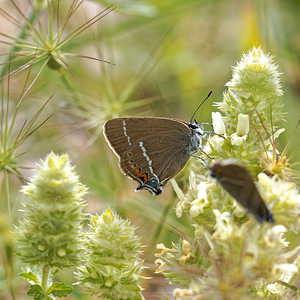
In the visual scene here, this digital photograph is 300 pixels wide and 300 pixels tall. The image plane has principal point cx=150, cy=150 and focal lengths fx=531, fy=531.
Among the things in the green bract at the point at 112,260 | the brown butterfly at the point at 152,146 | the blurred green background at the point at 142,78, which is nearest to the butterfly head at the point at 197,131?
the brown butterfly at the point at 152,146

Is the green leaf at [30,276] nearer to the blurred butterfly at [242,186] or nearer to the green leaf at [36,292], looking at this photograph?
the green leaf at [36,292]

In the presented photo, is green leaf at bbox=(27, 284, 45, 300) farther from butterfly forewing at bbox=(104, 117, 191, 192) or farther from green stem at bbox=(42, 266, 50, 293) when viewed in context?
butterfly forewing at bbox=(104, 117, 191, 192)

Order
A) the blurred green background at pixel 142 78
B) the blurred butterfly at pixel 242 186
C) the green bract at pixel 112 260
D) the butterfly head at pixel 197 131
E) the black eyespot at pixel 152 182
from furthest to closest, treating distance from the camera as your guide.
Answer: the blurred green background at pixel 142 78, the butterfly head at pixel 197 131, the black eyespot at pixel 152 182, the green bract at pixel 112 260, the blurred butterfly at pixel 242 186

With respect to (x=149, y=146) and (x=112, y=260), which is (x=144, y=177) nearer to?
(x=149, y=146)

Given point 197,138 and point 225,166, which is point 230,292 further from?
point 197,138

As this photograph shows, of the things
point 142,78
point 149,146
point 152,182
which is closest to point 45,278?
point 152,182

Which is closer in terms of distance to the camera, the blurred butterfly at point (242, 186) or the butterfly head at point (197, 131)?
the blurred butterfly at point (242, 186)

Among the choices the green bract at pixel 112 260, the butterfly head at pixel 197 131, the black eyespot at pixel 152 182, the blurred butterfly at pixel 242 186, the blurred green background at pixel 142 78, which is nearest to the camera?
the blurred butterfly at pixel 242 186

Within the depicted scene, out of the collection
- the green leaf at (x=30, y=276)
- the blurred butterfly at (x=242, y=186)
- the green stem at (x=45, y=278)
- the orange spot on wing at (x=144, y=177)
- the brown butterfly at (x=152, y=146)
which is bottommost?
the blurred butterfly at (x=242, y=186)

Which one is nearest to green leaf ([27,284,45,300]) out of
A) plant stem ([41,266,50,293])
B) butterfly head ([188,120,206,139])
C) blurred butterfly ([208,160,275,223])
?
plant stem ([41,266,50,293])
